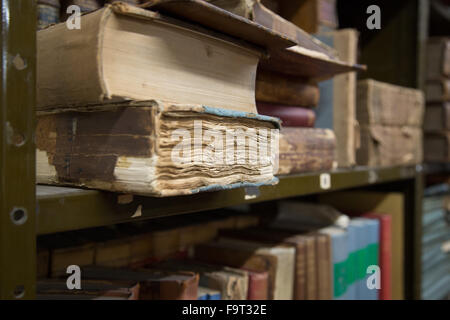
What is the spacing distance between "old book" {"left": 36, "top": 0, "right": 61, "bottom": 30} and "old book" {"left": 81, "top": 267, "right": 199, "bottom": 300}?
1.30 feet

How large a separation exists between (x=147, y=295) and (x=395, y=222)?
1029mm

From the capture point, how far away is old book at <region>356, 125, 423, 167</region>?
3.75 ft

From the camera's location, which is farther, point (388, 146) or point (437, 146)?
point (437, 146)

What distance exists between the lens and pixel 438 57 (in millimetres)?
1567

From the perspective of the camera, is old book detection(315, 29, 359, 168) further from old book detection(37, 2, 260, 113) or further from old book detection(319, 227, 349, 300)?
old book detection(37, 2, 260, 113)

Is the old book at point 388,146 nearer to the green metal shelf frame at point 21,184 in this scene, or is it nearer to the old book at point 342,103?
the old book at point 342,103

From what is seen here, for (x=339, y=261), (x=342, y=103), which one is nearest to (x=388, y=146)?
(x=342, y=103)

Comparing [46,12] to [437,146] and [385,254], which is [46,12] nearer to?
[385,254]

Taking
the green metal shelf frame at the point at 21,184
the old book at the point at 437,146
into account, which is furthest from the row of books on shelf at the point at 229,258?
the old book at the point at 437,146

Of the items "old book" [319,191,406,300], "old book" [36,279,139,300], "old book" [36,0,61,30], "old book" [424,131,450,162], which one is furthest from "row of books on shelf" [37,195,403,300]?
"old book" [424,131,450,162]

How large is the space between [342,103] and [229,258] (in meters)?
0.46

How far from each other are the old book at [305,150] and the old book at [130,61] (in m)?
0.21

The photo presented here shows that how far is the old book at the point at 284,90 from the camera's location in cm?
77
